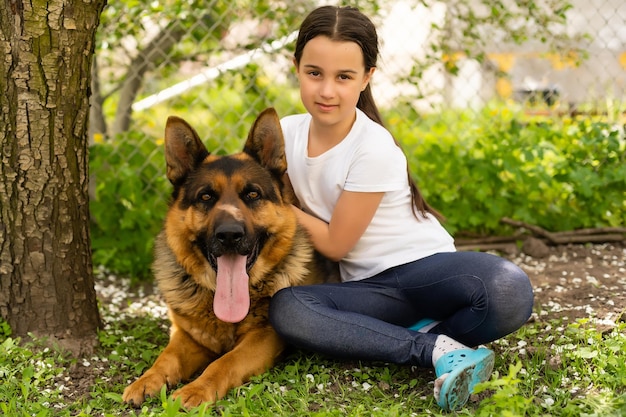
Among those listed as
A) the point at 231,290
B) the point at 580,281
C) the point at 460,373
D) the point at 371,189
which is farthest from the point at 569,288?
the point at 231,290

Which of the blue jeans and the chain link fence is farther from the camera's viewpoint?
the chain link fence

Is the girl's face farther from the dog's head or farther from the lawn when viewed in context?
the lawn

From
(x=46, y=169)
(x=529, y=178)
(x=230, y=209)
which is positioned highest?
(x=46, y=169)

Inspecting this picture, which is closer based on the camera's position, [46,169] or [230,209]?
[230,209]

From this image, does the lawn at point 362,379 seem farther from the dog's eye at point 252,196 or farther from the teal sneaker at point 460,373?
the dog's eye at point 252,196

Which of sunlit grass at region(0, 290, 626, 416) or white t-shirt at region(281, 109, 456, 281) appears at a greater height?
white t-shirt at region(281, 109, 456, 281)

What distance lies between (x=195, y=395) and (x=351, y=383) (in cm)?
72

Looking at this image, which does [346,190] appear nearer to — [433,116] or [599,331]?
[599,331]

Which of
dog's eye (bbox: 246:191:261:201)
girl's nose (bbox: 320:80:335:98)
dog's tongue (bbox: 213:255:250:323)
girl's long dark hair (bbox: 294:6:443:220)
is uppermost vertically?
girl's long dark hair (bbox: 294:6:443:220)

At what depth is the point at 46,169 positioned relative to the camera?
129 inches

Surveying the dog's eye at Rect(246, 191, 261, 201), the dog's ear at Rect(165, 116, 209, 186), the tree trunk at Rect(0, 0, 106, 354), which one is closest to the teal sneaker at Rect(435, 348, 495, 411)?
the dog's eye at Rect(246, 191, 261, 201)

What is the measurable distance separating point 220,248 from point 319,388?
76cm

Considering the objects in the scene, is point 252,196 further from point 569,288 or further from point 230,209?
point 569,288

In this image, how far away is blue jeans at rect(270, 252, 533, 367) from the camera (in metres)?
3.10
